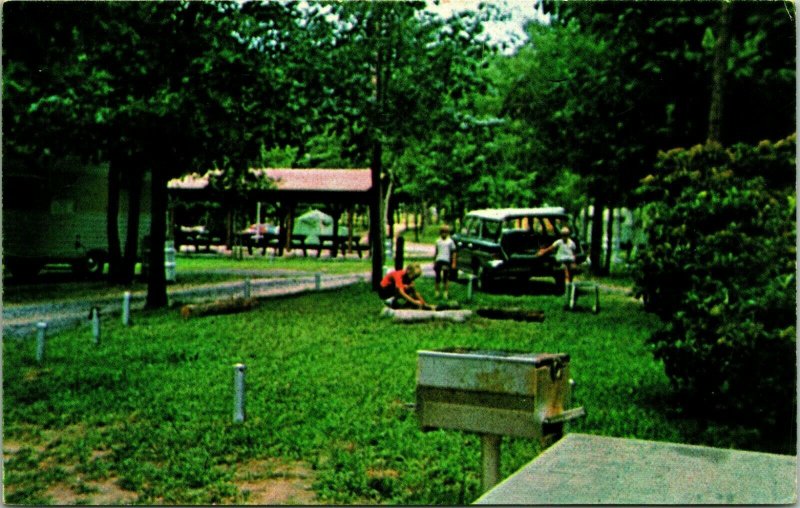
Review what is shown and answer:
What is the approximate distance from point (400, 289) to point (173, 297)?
359 centimetres

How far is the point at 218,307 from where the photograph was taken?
10.8 meters

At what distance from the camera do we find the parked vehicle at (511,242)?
28.6 feet

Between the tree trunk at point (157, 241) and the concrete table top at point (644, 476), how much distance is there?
877cm

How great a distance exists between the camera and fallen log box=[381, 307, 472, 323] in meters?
9.97

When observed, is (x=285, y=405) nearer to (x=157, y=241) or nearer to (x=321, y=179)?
(x=157, y=241)

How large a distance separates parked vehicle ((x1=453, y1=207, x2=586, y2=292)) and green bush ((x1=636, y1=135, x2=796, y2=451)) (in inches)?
103

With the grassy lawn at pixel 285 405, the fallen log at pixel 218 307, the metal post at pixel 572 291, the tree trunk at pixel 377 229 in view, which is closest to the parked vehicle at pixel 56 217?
the grassy lawn at pixel 285 405

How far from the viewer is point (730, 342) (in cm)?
507

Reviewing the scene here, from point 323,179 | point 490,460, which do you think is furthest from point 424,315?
point 323,179

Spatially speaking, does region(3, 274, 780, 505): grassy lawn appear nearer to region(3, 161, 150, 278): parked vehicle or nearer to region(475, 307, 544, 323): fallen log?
region(475, 307, 544, 323): fallen log

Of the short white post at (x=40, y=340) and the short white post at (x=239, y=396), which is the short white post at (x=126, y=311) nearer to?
the short white post at (x=40, y=340)

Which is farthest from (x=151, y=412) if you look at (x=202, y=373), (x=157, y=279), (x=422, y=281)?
(x=422, y=281)

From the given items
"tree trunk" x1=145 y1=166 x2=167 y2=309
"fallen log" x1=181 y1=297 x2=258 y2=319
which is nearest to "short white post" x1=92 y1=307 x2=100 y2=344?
"fallen log" x1=181 y1=297 x2=258 y2=319

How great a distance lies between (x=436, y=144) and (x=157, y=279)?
4.12 metres
